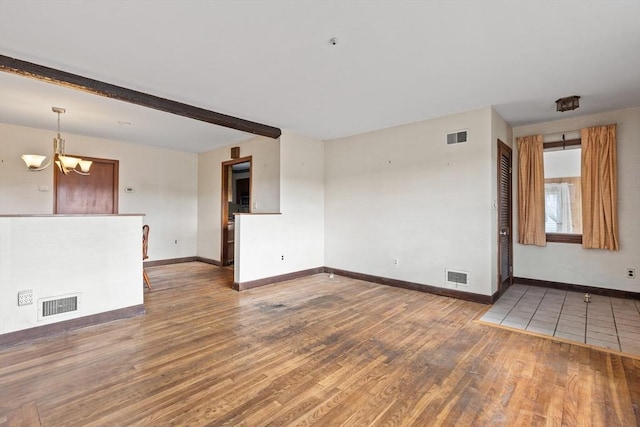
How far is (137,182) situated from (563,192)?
774 cm

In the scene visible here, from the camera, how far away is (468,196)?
4.05 meters

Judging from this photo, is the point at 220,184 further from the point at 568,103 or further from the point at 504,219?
the point at 568,103

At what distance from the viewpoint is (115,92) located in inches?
129

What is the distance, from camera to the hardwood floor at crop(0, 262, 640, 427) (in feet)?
5.82

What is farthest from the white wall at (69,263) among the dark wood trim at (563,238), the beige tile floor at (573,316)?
the dark wood trim at (563,238)

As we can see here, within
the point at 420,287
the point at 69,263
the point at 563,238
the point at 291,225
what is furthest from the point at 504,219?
the point at 69,263

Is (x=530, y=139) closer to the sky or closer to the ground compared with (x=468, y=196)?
closer to the sky

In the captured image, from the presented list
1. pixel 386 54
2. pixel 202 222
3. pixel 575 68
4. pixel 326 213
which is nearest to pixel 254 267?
pixel 326 213

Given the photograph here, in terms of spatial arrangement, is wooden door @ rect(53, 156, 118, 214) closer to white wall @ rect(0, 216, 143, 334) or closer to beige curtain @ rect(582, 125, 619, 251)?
white wall @ rect(0, 216, 143, 334)

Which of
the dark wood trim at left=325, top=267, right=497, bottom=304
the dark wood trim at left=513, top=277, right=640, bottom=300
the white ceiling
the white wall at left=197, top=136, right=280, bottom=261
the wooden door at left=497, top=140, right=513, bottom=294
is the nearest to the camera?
the white ceiling

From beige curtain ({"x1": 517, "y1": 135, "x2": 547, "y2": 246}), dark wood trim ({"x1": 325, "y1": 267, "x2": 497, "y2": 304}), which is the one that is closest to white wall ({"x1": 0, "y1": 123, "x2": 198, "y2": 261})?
dark wood trim ({"x1": 325, "y1": 267, "x2": 497, "y2": 304})

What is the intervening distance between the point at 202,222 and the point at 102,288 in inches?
152

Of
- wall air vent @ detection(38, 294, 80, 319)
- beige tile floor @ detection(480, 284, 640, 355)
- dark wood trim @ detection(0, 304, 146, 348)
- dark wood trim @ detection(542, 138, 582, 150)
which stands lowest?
beige tile floor @ detection(480, 284, 640, 355)

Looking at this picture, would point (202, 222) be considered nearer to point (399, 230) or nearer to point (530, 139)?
point (399, 230)
